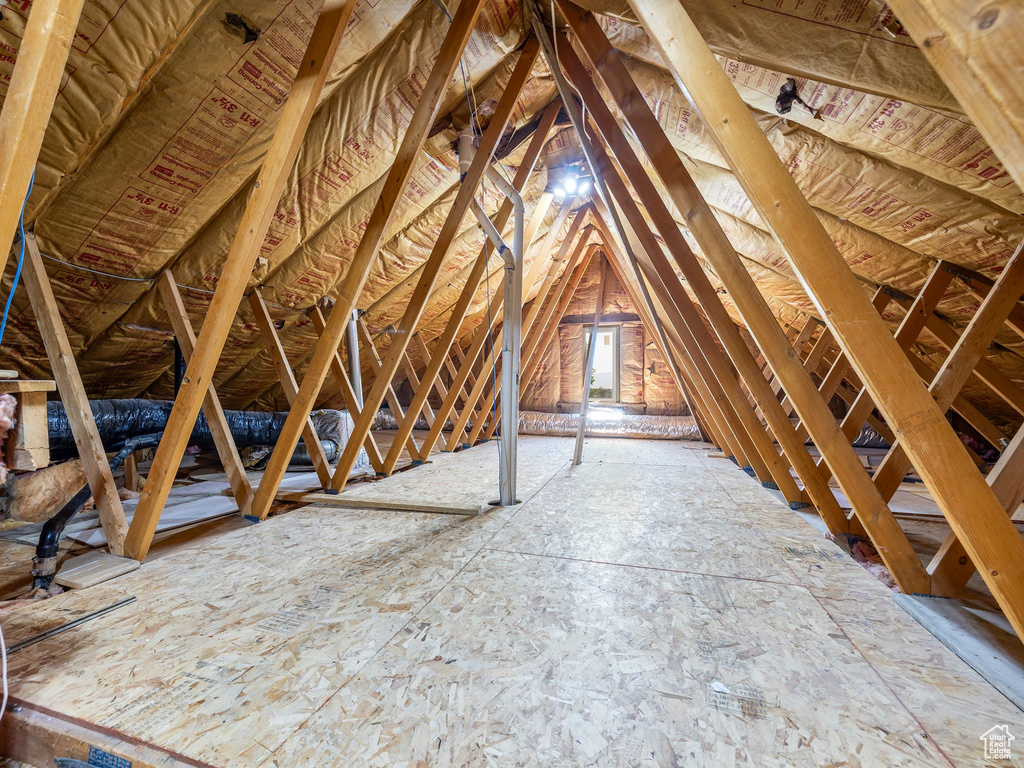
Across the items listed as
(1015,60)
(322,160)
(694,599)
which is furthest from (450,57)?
(694,599)

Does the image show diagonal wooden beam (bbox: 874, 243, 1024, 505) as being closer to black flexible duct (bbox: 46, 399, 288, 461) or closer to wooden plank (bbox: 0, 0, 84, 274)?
wooden plank (bbox: 0, 0, 84, 274)

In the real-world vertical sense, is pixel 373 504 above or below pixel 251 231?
below

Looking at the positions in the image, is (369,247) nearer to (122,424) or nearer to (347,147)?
(347,147)

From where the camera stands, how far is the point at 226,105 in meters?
1.90

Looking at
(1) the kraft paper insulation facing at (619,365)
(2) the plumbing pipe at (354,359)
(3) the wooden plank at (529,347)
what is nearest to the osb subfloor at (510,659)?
(2) the plumbing pipe at (354,359)

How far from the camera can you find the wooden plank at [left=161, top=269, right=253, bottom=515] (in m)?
2.25

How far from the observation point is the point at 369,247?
2398 millimetres

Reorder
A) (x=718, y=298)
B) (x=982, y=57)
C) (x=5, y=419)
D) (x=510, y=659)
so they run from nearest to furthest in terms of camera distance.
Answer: (x=982, y=57) → (x=510, y=659) → (x=5, y=419) → (x=718, y=298)

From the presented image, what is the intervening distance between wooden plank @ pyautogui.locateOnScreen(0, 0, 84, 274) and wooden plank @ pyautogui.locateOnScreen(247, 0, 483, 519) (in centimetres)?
135

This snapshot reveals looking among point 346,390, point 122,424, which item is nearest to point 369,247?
point 346,390

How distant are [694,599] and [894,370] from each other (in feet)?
3.18

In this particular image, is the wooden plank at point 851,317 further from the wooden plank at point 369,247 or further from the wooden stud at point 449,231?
the wooden stud at point 449,231

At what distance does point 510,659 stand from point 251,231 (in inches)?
73.2

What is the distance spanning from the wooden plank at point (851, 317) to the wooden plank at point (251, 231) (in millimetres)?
1258
